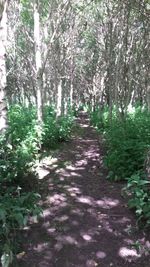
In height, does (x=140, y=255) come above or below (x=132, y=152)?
below

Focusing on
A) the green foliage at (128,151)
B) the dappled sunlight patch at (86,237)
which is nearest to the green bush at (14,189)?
the dappled sunlight patch at (86,237)

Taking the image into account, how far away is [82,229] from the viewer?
595 centimetres

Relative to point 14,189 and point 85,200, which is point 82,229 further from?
point 14,189

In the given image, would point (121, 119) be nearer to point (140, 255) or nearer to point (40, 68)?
point (40, 68)

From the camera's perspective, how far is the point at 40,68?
12.0 metres

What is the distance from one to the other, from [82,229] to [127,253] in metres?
0.93

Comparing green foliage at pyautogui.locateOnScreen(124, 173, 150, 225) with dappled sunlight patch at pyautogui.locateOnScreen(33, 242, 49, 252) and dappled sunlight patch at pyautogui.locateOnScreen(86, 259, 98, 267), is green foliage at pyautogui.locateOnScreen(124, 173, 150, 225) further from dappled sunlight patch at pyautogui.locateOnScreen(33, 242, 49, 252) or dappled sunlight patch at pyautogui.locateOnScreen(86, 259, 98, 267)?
dappled sunlight patch at pyautogui.locateOnScreen(33, 242, 49, 252)

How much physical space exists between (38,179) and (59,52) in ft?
35.5

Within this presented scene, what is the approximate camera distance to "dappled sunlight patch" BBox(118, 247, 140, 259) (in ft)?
17.2

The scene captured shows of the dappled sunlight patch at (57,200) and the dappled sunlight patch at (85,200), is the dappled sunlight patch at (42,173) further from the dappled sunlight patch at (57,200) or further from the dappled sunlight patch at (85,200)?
the dappled sunlight patch at (85,200)

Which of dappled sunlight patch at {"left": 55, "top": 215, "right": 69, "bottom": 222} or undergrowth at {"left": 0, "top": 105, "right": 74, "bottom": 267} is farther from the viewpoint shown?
dappled sunlight patch at {"left": 55, "top": 215, "right": 69, "bottom": 222}

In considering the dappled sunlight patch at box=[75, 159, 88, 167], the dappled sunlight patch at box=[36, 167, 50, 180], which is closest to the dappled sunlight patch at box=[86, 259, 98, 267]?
the dappled sunlight patch at box=[36, 167, 50, 180]

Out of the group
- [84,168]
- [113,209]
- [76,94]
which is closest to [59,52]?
[84,168]

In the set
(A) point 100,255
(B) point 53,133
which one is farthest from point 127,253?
(B) point 53,133
